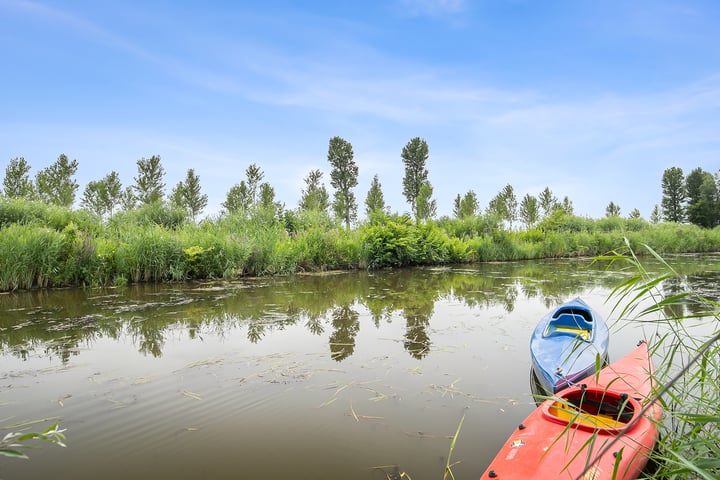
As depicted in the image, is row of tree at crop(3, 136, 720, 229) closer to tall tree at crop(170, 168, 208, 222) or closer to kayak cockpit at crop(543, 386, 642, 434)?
tall tree at crop(170, 168, 208, 222)

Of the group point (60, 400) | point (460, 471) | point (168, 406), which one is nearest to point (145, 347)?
point (60, 400)

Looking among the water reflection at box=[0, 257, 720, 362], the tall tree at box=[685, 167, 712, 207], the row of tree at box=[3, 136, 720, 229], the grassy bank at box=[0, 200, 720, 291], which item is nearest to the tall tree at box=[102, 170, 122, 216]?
→ the row of tree at box=[3, 136, 720, 229]

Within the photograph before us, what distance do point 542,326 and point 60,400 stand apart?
502 cm

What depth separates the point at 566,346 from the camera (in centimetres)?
420

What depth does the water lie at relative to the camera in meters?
2.71

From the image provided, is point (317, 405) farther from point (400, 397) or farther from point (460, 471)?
point (460, 471)

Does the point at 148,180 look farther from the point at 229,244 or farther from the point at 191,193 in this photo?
the point at 229,244

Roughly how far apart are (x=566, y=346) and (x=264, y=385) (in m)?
3.13

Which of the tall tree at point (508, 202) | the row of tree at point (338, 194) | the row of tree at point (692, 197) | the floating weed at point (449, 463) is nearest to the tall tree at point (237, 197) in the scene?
the row of tree at point (338, 194)

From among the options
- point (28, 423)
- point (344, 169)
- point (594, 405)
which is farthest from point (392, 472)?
point (344, 169)

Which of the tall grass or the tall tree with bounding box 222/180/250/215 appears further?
the tall tree with bounding box 222/180/250/215

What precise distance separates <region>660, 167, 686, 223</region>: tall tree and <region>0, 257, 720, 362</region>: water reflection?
53.8 meters

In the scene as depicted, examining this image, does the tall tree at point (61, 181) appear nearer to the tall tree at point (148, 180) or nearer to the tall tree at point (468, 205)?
the tall tree at point (148, 180)

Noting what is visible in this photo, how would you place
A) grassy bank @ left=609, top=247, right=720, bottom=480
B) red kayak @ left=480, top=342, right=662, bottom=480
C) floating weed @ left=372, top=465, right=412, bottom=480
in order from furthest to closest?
1. floating weed @ left=372, top=465, right=412, bottom=480
2. red kayak @ left=480, top=342, right=662, bottom=480
3. grassy bank @ left=609, top=247, right=720, bottom=480
